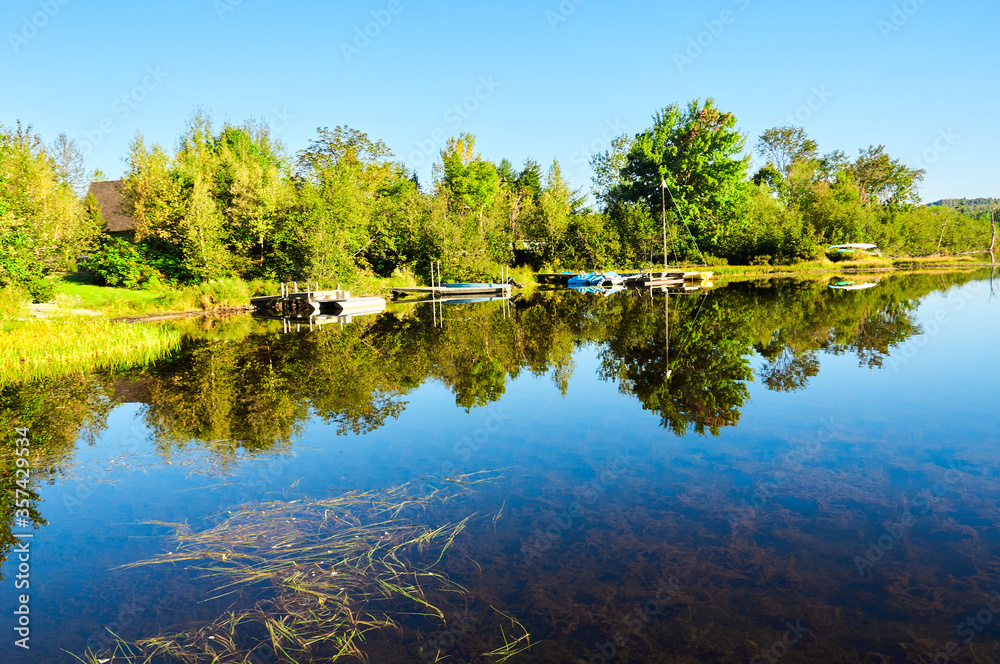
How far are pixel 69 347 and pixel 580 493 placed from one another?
16.8 m

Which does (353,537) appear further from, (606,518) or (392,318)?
(392,318)

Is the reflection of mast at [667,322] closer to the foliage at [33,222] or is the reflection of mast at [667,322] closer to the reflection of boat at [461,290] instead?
the reflection of boat at [461,290]

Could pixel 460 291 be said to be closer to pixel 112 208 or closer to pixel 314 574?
pixel 112 208

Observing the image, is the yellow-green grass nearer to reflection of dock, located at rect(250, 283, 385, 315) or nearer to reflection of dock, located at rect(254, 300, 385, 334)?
reflection of dock, located at rect(254, 300, 385, 334)

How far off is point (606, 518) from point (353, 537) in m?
2.69

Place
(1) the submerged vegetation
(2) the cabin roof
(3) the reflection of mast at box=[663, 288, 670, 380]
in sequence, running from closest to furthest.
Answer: (1) the submerged vegetation, (3) the reflection of mast at box=[663, 288, 670, 380], (2) the cabin roof

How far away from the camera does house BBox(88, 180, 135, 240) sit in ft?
150

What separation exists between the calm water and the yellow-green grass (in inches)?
77.6

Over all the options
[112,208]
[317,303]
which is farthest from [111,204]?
[317,303]

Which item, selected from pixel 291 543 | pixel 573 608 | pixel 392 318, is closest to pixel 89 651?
pixel 291 543

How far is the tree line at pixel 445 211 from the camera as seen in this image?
112 ft

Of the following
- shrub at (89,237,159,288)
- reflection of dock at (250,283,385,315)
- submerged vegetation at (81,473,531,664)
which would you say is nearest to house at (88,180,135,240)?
shrub at (89,237,159,288)

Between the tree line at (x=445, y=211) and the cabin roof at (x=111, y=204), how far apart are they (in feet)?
9.29

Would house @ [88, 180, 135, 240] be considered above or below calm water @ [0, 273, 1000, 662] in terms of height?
above
